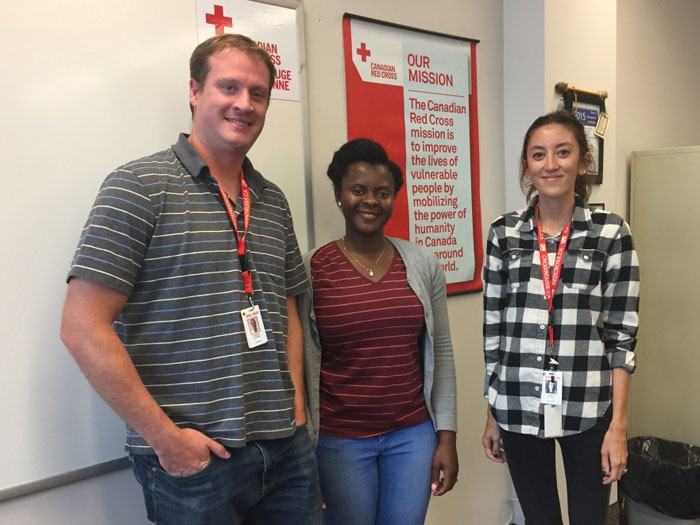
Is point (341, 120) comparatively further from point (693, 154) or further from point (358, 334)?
point (693, 154)

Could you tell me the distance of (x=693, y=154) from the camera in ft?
9.13

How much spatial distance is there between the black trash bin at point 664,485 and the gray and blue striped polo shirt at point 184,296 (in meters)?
2.02

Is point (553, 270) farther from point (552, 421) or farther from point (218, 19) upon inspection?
point (218, 19)

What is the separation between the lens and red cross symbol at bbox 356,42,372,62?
1958 mm

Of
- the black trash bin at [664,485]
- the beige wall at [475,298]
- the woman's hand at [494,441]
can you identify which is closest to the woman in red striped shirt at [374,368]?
the woman's hand at [494,441]

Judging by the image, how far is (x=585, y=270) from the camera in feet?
4.95

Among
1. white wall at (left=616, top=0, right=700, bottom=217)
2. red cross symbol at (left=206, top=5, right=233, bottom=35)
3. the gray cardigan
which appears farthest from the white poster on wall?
white wall at (left=616, top=0, right=700, bottom=217)

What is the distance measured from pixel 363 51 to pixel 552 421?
136 centimetres

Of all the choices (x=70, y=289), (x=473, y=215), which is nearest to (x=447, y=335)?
(x=473, y=215)

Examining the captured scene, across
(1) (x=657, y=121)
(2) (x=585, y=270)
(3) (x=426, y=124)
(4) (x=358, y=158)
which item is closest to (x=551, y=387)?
(2) (x=585, y=270)

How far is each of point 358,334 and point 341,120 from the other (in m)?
0.81

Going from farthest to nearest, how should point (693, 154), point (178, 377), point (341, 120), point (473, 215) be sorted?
point (693, 154) → point (473, 215) → point (341, 120) → point (178, 377)

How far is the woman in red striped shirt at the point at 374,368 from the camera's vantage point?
1516 mm

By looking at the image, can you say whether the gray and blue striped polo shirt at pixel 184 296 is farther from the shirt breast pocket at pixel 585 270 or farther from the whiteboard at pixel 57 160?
the shirt breast pocket at pixel 585 270
